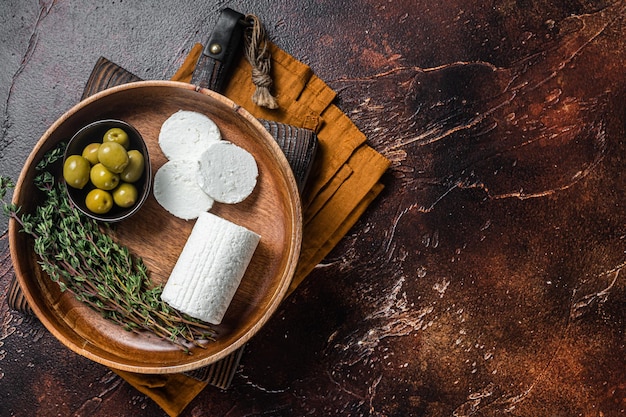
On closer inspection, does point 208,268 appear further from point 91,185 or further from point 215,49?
point 215,49

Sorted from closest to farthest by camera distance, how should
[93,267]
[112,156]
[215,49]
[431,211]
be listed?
[112,156]
[93,267]
[215,49]
[431,211]

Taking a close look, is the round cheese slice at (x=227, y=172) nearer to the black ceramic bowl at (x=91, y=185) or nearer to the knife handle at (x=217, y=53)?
the black ceramic bowl at (x=91, y=185)

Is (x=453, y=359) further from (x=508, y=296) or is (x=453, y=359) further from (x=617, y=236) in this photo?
(x=617, y=236)

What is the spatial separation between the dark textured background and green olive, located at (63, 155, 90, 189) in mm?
451

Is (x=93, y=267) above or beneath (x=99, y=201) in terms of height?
beneath

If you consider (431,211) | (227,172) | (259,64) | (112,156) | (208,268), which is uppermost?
(112,156)

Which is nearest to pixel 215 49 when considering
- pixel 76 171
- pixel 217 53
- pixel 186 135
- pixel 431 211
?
pixel 217 53

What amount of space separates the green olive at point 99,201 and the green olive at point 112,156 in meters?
0.07

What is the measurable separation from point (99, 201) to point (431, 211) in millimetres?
895

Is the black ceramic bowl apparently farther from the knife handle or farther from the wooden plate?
the knife handle

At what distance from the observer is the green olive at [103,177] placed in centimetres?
127

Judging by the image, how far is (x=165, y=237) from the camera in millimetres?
1410

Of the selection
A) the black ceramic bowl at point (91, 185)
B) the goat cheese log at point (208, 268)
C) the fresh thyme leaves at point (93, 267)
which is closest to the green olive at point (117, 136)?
the black ceramic bowl at point (91, 185)

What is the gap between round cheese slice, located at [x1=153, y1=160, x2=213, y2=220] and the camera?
4.53 feet
